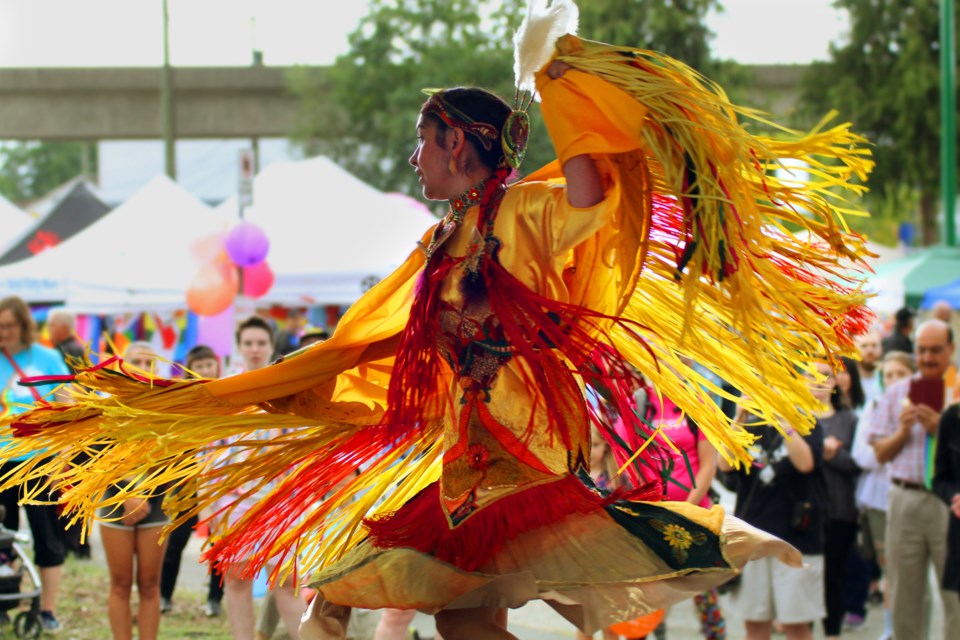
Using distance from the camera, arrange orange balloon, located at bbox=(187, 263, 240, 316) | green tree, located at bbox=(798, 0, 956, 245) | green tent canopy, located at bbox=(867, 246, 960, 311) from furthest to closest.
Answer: green tree, located at bbox=(798, 0, 956, 245), green tent canopy, located at bbox=(867, 246, 960, 311), orange balloon, located at bbox=(187, 263, 240, 316)

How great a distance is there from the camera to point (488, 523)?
141 inches

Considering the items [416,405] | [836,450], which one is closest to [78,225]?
[836,450]

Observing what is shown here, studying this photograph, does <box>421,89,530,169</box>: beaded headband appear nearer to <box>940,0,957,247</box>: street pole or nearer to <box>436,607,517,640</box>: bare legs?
<box>436,607,517,640</box>: bare legs

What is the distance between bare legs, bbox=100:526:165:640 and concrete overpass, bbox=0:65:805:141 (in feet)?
91.3

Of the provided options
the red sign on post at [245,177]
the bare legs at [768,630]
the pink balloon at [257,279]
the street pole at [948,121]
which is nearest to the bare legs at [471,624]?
the bare legs at [768,630]

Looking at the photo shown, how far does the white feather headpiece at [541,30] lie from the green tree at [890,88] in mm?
22117

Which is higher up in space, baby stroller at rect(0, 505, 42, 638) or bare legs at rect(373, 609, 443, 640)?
bare legs at rect(373, 609, 443, 640)

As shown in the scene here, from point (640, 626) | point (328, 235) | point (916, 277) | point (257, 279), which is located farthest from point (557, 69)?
point (916, 277)

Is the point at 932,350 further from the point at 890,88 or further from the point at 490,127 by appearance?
the point at 890,88

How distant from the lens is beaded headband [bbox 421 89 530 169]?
375 cm

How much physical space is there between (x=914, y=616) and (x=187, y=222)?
11.1 metres

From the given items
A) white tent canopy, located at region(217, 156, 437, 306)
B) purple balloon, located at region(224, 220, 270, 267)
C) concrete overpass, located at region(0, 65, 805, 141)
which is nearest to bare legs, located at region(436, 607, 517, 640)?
purple balloon, located at region(224, 220, 270, 267)

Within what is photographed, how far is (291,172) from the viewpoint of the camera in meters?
15.5

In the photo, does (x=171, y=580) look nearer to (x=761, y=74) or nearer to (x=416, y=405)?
(x=416, y=405)
